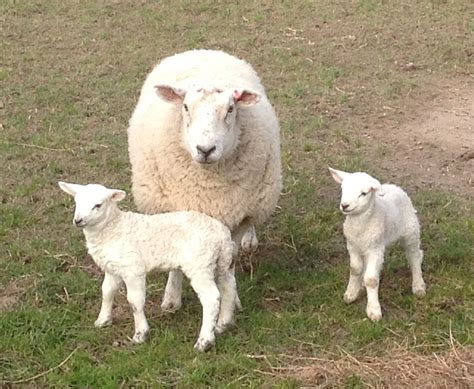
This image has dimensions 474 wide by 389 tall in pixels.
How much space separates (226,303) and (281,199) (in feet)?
6.67

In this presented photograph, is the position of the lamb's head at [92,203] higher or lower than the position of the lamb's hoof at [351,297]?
higher

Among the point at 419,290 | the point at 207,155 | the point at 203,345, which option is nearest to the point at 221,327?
the point at 203,345

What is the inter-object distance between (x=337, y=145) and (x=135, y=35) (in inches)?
160

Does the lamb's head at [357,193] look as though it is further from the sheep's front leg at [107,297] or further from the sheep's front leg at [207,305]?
the sheep's front leg at [107,297]

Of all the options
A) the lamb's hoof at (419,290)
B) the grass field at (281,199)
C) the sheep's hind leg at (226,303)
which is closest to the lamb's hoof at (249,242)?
the grass field at (281,199)

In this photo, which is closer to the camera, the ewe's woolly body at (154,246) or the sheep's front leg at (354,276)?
the ewe's woolly body at (154,246)

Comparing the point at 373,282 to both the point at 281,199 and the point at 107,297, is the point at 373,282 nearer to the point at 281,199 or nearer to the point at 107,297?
the point at 107,297

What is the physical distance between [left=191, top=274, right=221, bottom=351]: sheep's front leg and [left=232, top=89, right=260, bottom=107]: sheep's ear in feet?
3.24

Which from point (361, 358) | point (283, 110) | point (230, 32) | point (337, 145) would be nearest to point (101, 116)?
point (283, 110)

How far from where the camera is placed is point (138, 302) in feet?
15.3

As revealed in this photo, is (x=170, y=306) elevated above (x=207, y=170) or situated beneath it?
situated beneath

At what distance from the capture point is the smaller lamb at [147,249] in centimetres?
458

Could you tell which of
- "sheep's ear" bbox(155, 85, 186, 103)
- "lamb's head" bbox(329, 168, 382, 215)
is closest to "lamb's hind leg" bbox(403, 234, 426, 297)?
"lamb's head" bbox(329, 168, 382, 215)

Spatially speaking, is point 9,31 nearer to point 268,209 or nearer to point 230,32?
point 230,32
